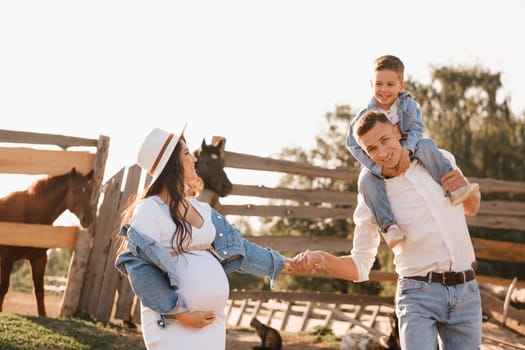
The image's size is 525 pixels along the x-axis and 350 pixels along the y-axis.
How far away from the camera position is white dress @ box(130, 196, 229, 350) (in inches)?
107

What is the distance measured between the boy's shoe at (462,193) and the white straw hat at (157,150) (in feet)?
4.30

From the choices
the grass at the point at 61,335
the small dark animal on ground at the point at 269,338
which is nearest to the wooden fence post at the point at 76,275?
the grass at the point at 61,335

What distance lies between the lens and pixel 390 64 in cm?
402

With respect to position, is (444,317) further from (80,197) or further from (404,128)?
(80,197)

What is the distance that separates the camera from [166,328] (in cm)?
273

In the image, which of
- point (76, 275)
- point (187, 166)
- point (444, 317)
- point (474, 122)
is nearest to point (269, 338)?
point (76, 275)

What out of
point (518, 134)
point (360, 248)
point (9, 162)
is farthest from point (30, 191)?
point (518, 134)

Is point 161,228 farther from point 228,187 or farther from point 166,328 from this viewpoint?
point 228,187

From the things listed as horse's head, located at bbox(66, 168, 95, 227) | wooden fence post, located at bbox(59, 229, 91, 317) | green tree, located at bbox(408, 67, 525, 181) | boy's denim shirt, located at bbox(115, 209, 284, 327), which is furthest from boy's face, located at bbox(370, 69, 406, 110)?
green tree, located at bbox(408, 67, 525, 181)

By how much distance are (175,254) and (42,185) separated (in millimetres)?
5628

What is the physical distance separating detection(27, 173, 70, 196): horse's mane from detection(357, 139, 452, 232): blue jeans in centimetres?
543

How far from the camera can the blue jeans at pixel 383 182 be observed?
334 cm

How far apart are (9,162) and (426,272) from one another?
5992mm

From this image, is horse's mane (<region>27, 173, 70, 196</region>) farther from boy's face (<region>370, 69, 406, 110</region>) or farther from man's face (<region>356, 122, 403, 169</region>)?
man's face (<region>356, 122, 403, 169</region>)
